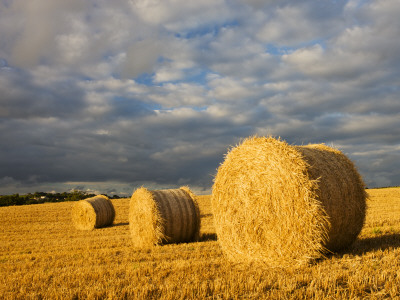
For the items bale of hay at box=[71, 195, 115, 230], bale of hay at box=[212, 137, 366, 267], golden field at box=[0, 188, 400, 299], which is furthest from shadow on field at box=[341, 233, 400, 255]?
bale of hay at box=[71, 195, 115, 230]

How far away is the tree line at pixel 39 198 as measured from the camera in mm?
38844

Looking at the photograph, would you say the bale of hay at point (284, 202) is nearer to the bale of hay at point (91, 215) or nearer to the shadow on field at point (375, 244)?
the shadow on field at point (375, 244)

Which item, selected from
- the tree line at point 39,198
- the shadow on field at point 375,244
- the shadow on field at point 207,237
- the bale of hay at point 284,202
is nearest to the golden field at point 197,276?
the shadow on field at point 375,244

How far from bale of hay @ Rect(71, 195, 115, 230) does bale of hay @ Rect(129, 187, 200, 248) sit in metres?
7.42

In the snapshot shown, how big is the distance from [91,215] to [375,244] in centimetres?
1412

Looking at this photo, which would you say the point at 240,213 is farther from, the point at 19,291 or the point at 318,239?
the point at 19,291

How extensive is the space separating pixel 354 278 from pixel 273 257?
72.9 inches

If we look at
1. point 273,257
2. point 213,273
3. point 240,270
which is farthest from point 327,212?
point 213,273

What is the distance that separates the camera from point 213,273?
241 inches

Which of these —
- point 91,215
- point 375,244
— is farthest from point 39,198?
point 375,244

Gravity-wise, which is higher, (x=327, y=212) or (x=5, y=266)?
(x=327, y=212)

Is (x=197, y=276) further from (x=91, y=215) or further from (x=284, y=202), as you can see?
(x=91, y=215)

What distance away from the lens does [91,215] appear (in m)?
18.4

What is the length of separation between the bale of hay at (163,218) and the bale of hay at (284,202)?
2.99 meters
